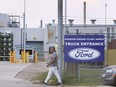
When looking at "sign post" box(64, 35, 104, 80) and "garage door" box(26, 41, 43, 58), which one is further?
"garage door" box(26, 41, 43, 58)

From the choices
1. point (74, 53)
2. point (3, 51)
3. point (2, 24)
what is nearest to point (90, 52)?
point (74, 53)

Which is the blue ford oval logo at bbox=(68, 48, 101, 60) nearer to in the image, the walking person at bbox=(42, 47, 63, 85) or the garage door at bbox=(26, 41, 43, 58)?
the walking person at bbox=(42, 47, 63, 85)

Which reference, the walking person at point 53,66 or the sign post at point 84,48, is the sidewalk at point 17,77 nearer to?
Result: the walking person at point 53,66

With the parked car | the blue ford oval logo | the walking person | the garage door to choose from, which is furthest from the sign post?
the garage door

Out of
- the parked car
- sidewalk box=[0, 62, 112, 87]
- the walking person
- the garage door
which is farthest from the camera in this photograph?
the garage door

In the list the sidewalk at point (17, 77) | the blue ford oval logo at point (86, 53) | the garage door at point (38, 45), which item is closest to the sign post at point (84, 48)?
the blue ford oval logo at point (86, 53)

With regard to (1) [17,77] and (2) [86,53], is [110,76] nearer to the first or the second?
(2) [86,53]

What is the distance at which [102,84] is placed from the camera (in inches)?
730

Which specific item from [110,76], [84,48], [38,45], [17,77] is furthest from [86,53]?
[38,45]

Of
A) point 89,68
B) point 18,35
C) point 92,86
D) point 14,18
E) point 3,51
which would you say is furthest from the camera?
point 14,18

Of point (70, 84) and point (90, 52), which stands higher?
point (90, 52)

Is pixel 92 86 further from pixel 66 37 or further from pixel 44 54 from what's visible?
pixel 44 54

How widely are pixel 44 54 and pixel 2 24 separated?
15.8m

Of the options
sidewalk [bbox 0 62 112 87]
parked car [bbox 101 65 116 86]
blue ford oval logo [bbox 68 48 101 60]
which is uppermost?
blue ford oval logo [bbox 68 48 101 60]
